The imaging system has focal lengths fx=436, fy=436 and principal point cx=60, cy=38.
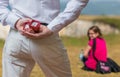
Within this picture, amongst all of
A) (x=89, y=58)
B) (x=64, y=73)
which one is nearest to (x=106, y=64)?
(x=89, y=58)

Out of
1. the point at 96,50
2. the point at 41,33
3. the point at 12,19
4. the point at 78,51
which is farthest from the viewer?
the point at 78,51

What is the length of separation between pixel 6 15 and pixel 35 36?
0.27 metres

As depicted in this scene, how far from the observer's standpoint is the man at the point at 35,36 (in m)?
2.58

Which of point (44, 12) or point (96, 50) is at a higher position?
point (44, 12)

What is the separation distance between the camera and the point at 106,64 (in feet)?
24.4

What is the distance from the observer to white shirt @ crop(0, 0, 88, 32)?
2.58 meters

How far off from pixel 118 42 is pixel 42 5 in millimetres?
10782

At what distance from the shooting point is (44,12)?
2.63 metres

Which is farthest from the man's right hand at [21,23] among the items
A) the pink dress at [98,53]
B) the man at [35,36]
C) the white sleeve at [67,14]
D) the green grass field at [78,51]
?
the pink dress at [98,53]

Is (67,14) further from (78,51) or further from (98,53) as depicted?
(78,51)

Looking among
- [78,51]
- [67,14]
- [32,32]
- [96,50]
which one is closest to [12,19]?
[32,32]

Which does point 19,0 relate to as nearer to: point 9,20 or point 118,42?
point 9,20

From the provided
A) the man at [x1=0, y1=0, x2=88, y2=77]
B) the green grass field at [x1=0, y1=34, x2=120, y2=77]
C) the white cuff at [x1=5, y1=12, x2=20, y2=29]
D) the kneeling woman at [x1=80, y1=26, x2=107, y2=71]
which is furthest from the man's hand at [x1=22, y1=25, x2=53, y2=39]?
the kneeling woman at [x1=80, y1=26, x2=107, y2=71]

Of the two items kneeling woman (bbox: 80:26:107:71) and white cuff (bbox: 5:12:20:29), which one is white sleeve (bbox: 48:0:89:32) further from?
kneeling woman (bbox: 80:26:107:71)
